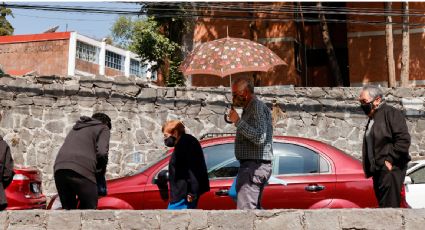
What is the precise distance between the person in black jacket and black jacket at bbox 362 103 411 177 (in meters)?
1.62

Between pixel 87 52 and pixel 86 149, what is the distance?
34931 millimetres

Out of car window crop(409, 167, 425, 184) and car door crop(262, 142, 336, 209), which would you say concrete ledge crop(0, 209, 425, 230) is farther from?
car window crop(409, 167, 425, 184)

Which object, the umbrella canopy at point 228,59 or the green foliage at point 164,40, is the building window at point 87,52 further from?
the umbrella canopy at point 228,59

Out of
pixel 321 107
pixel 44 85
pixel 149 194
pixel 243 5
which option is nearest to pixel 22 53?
pixel 243 5

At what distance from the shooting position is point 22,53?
36469 mm

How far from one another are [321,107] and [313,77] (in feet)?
31.3

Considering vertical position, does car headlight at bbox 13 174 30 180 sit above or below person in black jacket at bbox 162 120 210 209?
below

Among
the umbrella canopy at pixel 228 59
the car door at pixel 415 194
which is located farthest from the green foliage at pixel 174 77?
the car door at pixel 415 194

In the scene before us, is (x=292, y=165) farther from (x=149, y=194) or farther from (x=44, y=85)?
(x=44, y=85)

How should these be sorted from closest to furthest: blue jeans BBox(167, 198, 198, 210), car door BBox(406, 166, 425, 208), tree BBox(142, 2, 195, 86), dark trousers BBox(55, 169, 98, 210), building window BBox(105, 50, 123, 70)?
1. dark trousers BBox(55, 169, 98, 210)
2. blue jeans BBox(167, 198, 198, 210)
3. car door BBox(406, 166, 425, 208)
4. tree BBox(142, 2, 195, 86)
5. building window BBox(105, 50, 123, 70)

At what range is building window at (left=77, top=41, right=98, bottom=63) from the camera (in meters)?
37.8

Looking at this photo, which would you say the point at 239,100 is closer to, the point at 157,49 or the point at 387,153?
the point at 387,153

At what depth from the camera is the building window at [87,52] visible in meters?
37.8

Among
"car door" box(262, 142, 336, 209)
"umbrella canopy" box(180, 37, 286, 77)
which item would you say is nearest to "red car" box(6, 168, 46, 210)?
"umbrella canopy" box(180, 37, 286, 77)
